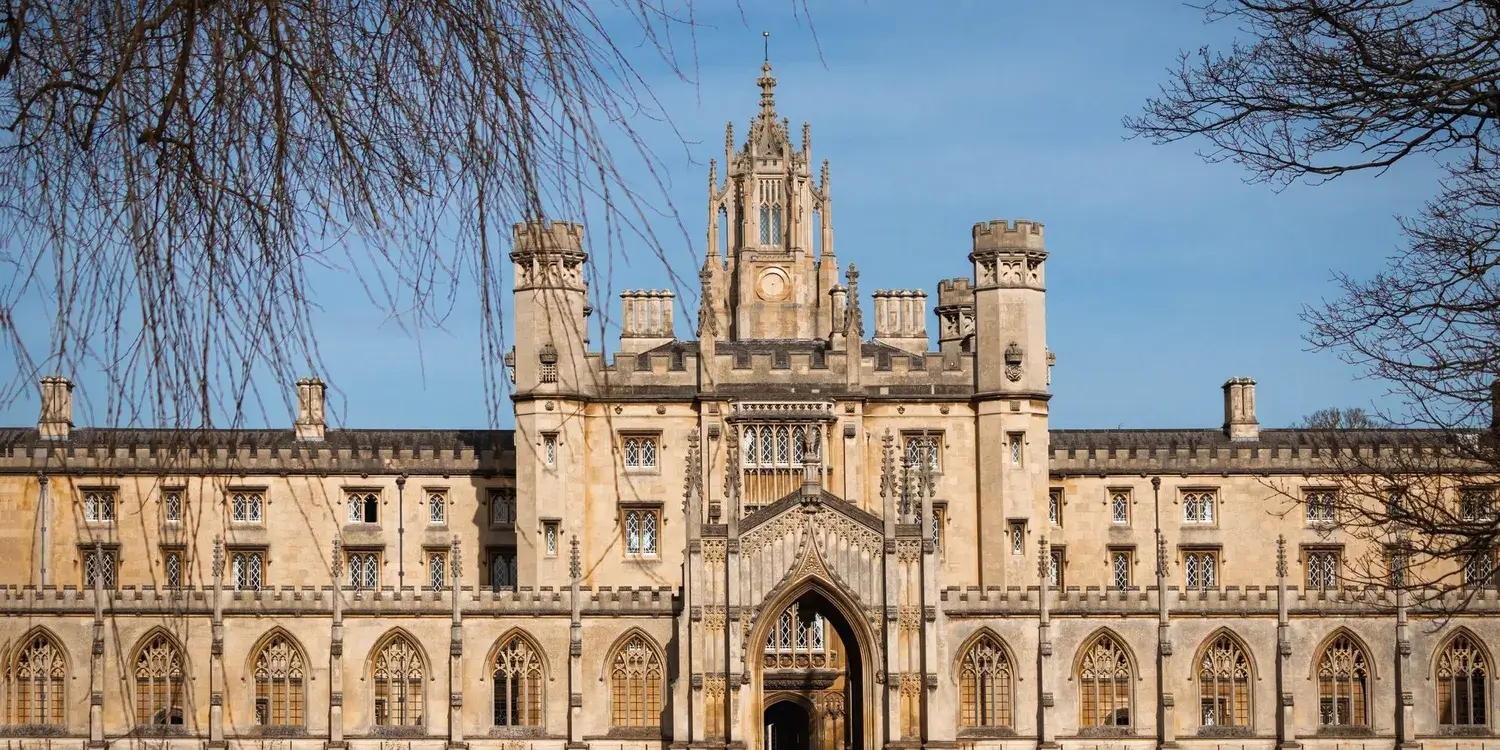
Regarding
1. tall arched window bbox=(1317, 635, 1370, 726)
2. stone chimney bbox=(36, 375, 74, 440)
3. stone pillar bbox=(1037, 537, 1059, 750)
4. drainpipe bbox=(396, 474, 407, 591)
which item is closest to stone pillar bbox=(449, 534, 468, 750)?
drainpipe bbox=(396, 474, 407, 591)

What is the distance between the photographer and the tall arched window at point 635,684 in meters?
58.4

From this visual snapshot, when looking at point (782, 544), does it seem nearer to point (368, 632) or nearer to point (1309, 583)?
point (368, 632)

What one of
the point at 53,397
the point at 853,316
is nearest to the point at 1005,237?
the point at 853,316

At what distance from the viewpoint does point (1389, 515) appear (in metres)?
18.2

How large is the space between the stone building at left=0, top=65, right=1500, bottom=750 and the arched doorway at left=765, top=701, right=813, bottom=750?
0.17 meters

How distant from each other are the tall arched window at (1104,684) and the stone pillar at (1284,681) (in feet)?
12.8

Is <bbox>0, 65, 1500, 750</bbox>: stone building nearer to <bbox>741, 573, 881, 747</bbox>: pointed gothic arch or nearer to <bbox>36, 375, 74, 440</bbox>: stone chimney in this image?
<bbox>741, 573, 881, 747</bbox>: pointed gothic arch

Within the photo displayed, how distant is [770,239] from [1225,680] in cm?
2572

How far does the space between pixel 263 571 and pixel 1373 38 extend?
57.9 meters

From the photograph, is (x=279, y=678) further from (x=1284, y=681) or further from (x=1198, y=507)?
(x=1198, y=507)

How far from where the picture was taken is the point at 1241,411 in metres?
75.0

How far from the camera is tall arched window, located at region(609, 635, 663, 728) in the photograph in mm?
58375

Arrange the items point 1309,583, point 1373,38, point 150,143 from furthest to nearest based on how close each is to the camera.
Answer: point 1309,583
point 1373,38
point 150,143

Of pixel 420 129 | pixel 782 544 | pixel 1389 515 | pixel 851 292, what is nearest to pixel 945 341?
pixel 851 292
